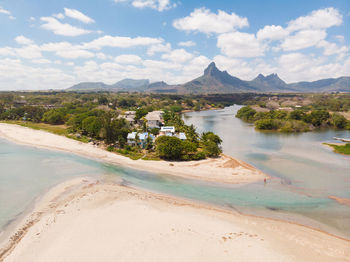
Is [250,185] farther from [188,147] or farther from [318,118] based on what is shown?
[318,118]

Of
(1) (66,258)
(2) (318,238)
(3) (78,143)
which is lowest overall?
(2) (318,238)

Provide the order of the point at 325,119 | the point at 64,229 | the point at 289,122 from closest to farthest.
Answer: the point at 64,229, the point at 289,122, the point at 325,119

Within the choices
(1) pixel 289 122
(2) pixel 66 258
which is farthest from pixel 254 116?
(2) pixel 66 258

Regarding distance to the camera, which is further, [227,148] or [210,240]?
[227,148]

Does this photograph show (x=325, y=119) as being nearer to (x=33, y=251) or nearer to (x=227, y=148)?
(x=227, y=148)

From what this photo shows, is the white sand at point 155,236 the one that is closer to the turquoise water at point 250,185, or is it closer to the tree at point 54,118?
the turquoise water at point 250,185
